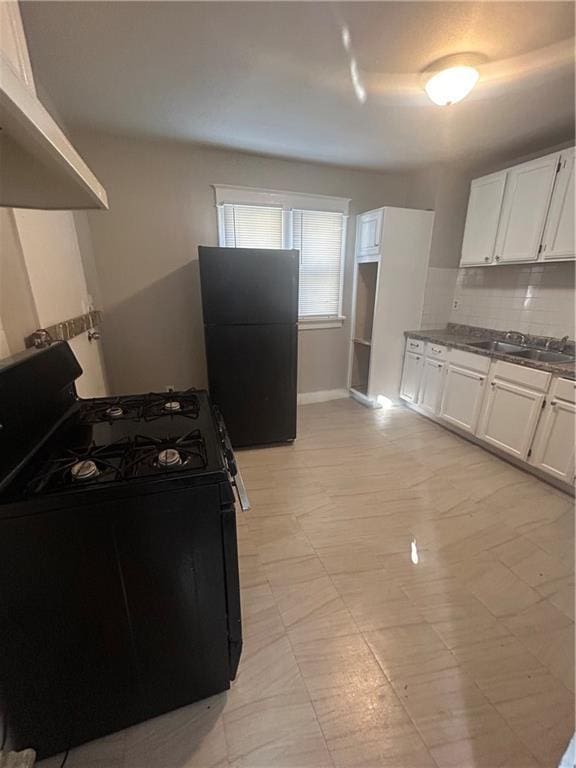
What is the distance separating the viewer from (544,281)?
287 centimetres

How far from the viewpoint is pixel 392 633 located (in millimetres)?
1439

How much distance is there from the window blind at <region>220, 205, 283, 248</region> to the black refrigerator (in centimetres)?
78

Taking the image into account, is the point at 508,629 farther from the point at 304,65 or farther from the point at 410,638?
the point at 304,65

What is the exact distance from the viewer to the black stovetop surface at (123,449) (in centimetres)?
88

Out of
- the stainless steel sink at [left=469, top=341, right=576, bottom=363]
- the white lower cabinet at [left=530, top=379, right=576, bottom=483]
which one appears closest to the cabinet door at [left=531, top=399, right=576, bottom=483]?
the white lower cabinet at [left=530, top=379, right=576, bottom=483]

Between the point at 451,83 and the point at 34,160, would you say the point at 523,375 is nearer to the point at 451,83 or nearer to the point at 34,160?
the point at 451,83

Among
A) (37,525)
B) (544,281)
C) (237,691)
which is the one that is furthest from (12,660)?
(544,281)

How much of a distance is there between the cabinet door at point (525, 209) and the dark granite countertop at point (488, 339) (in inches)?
28.9

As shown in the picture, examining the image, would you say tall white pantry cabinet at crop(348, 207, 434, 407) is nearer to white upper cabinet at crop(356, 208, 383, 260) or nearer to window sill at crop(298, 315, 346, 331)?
white upper cabinet at crop(356, 208, 383, 260)

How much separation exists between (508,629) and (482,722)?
0.44 m

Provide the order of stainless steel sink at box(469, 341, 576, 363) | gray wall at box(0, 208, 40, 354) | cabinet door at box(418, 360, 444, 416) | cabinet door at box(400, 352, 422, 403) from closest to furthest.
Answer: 1. gray wall at box(0, 208, 40, 354)
2. stainless steel sink at box(469, 341, 576, 363)
3. cabinet door at box(418, 360, 444, 416)
4. cabinet door at box(400, 352, 422, 403)

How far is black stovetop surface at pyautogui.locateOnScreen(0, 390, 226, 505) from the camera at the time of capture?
0.88 m

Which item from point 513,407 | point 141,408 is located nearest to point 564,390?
point 513,407

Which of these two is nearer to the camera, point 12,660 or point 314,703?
point 12,660
